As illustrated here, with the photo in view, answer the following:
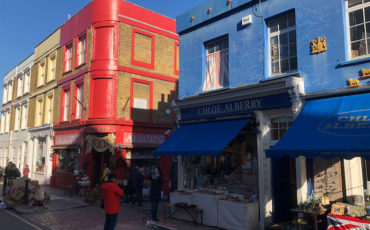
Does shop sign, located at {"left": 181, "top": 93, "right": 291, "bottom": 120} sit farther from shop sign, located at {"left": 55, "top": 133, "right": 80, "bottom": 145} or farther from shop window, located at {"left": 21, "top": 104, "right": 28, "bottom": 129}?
shop window, located at {"left": 21, "top": 104, "right": 28, "bottom": 129}

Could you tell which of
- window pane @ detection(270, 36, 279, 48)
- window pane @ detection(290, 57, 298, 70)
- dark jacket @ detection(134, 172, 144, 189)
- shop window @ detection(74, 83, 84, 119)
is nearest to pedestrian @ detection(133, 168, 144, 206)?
dark jacket @ detection(134, 172, 144, 189)

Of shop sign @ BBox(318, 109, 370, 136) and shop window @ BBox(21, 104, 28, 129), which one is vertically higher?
shop window @ BBox(21, 104, 28, 129)

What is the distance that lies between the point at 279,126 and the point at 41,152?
19.9 meters

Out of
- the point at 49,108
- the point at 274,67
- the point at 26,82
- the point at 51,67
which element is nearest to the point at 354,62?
the point at 274,67

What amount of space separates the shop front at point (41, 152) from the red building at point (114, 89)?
1.07 meters

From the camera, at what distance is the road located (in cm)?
942

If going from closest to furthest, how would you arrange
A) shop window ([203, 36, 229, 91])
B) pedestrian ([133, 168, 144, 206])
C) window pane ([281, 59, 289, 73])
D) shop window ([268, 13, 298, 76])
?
shop window ([268, 13, 298, 76]) < window pane ([281, 59, 289, 73]) < shop window ([203, 36, 229, 91]) < pedestrian ([133, 168, 144, 206])

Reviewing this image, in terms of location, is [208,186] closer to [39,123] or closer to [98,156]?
[98,156]

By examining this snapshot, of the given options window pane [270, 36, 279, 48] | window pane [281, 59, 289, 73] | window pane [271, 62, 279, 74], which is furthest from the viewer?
window pane [270, 36, 279, 48]

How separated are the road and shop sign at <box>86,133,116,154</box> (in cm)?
515

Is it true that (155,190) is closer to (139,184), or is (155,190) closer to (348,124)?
(139,184)

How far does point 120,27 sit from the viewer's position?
17766 mm

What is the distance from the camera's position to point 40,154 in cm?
2311

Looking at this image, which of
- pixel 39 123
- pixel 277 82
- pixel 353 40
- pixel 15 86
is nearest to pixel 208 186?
pixel 277 82
